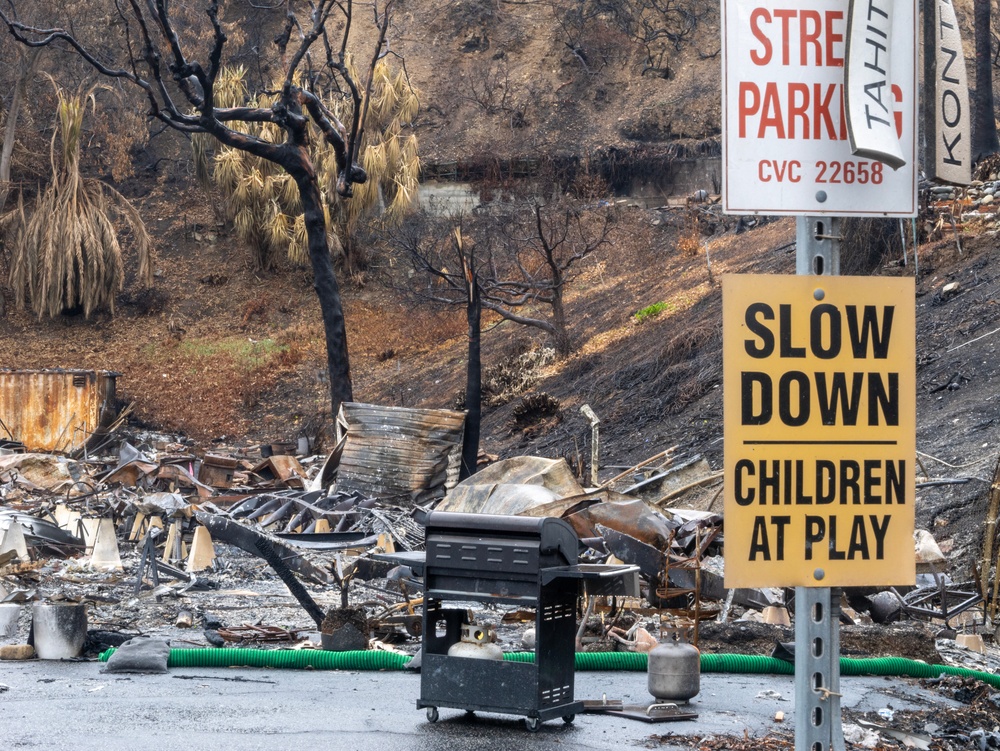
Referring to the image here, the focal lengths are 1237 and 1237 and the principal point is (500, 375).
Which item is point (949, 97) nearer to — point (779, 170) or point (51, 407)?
point (779, 170)

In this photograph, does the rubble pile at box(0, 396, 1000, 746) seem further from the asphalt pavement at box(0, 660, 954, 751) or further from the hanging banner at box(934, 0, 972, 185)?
the hanging banner at box(934, 0, 972, 185)

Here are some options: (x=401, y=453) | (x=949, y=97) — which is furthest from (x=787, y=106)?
(x=401, y=453)

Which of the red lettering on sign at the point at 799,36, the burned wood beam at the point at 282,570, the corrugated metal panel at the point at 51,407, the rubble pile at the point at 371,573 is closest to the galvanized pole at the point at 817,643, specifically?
the red lettering on sign at the point at 799,36

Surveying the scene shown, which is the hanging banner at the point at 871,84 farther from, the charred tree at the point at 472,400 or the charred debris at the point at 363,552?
the charred tree at the point at 472,400

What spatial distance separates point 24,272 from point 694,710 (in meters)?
29.5

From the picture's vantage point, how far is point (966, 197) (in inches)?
898

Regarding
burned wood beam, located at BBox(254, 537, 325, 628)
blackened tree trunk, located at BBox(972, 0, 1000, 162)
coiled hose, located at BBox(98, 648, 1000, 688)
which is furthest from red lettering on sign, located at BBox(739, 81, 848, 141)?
blackened tree trunk, located at BBox(972, 0, 1000, 162)

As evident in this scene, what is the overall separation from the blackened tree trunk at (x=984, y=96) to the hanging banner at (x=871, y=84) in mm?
23318

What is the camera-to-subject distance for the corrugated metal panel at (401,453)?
17.4m

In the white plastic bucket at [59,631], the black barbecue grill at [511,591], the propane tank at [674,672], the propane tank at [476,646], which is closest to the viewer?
the black barbecue grill at [511,591]

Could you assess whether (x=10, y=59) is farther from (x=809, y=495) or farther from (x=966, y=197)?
(x=809, y=495)

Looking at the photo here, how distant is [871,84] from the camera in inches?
131

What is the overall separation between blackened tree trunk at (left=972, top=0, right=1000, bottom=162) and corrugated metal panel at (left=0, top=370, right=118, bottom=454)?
1891cm

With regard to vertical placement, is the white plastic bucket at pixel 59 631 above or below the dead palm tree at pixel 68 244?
below
